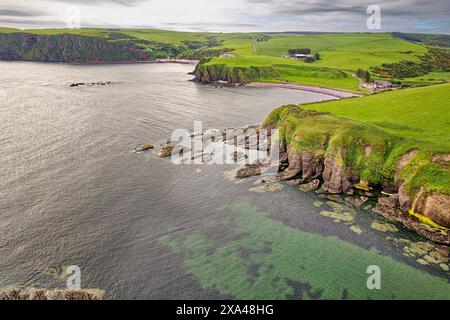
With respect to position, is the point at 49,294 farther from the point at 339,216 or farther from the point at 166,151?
the point at 166,151

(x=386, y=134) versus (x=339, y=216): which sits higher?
(x=386, y=134)

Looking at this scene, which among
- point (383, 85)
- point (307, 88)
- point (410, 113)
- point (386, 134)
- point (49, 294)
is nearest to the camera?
point (49, 294)

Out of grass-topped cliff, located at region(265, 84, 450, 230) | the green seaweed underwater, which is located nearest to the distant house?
grass-topped cliff, located at region(265, 84, 450, 230)

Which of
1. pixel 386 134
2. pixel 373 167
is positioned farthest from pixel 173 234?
pixel 386 134

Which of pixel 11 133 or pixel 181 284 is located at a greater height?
pixel 11 133
